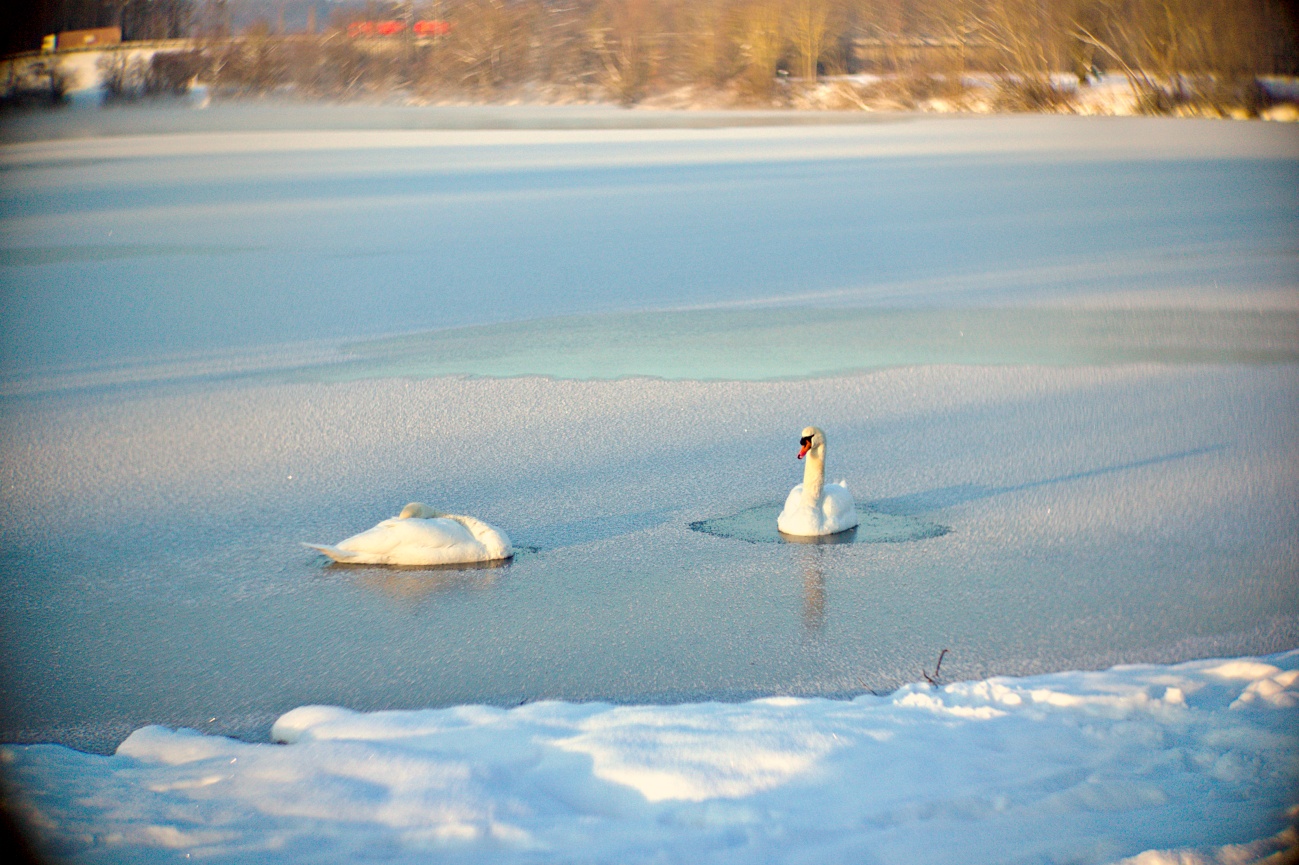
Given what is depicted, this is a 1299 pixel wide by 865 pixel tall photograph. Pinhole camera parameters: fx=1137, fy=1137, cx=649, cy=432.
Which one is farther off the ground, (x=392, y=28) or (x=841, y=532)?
(x=392, y=28)

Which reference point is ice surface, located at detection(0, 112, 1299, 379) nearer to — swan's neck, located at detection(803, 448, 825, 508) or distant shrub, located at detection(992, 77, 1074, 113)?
swan's neck, located at detection(803, 448, 825, 508)

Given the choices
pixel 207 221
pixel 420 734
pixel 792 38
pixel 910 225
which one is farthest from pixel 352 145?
pixel 420 734

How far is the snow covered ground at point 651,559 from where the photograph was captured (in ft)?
6.89

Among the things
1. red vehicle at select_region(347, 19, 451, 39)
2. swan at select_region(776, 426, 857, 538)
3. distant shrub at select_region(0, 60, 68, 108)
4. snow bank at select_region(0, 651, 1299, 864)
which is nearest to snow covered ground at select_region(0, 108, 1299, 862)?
snow bank at select_region(0, 651, 1299, 864)

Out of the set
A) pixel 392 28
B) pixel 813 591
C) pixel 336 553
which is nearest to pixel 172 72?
pixel 392 28

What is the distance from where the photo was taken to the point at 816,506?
11.7 feet

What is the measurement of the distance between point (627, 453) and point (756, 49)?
2983 centimetres

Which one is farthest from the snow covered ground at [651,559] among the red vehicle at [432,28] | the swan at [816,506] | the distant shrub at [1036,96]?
the red vehicle at [432,28]

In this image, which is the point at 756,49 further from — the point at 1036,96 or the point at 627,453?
the point at 627,453

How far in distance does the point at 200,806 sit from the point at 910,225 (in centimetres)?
919

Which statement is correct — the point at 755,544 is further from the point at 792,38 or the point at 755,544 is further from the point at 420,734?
the point at 792,38

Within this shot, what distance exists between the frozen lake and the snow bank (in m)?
0.20

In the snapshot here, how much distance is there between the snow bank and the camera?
1.96 m

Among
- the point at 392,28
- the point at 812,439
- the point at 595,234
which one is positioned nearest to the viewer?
the point at 812,439
